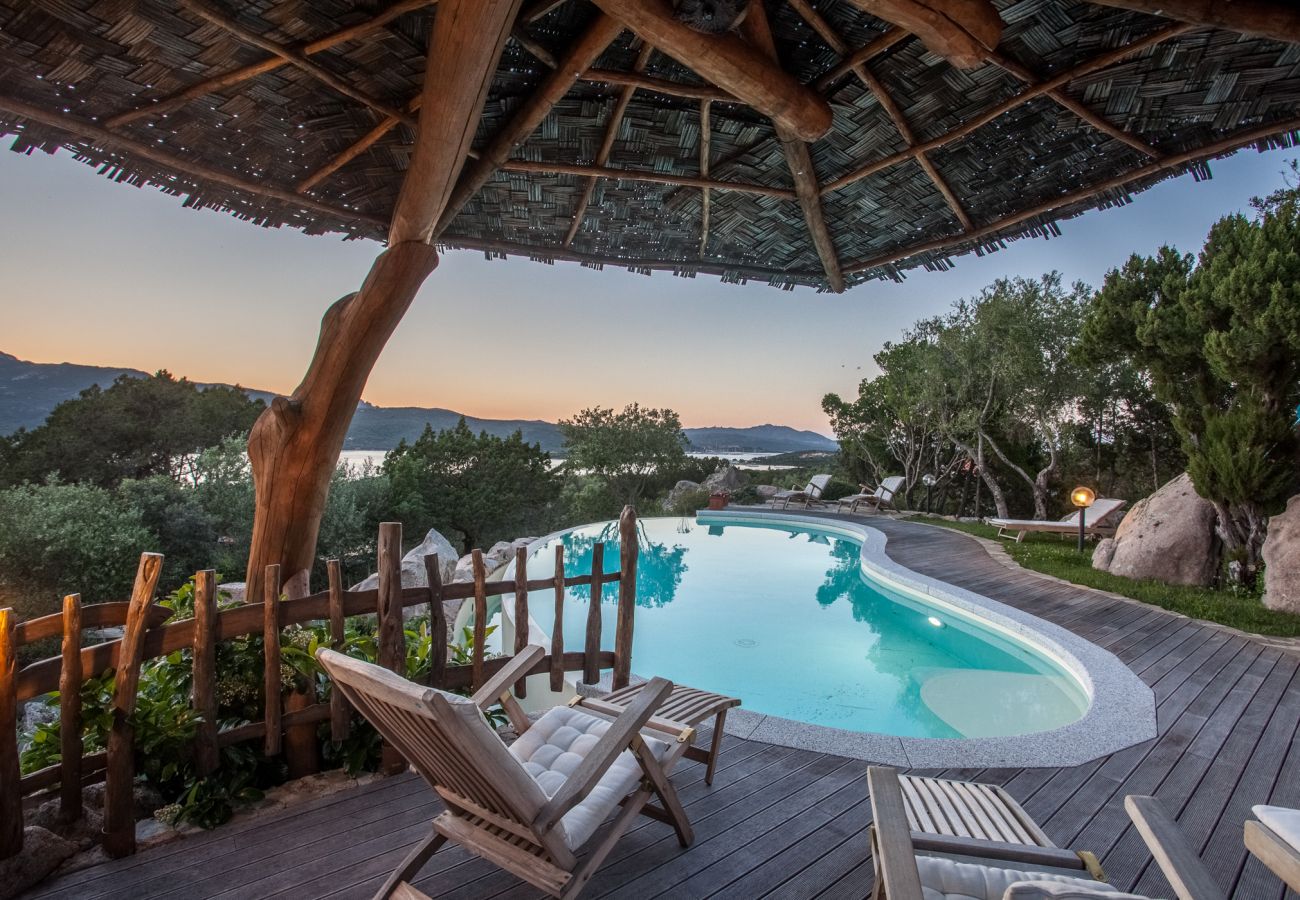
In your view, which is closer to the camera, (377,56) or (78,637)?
(78,637)

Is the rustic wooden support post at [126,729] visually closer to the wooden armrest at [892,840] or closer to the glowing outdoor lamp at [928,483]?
the wooden armrest at [892,840]

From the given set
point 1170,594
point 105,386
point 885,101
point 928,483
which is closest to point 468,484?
point 105,386

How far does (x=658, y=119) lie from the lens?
11.1 feet

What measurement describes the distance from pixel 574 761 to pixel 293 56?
10.1 ft

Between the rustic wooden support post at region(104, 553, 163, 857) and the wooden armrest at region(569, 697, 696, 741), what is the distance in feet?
5.28

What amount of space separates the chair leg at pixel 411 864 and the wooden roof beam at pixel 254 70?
3.07 m

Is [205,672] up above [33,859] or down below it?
above

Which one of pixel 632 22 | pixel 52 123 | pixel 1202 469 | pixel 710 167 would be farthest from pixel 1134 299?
pixel 52 123

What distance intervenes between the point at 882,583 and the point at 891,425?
1026cm

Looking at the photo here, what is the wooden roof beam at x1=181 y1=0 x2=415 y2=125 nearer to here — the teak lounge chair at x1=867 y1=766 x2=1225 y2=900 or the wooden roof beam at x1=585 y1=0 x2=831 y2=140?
the wooden roof beam at x1=585 y1=0 x2=831 y2=140

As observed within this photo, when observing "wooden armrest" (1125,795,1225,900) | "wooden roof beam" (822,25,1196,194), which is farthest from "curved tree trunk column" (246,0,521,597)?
"wooden armrest" (1125,795,1225,900)

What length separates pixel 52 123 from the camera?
261 centimetres

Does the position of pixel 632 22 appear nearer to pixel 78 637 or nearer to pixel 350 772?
pixel 78 637

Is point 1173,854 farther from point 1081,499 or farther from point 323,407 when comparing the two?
point 1081,499
